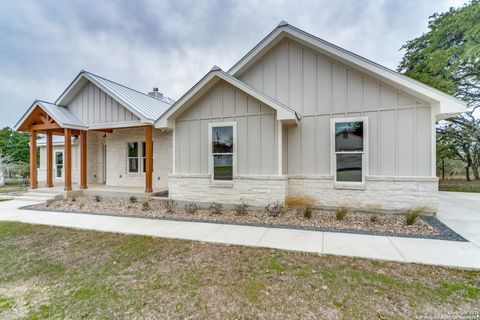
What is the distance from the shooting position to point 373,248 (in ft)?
15.2

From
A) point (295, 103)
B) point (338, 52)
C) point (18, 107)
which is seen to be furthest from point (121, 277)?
point (18, 107)

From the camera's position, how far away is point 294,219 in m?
6.86

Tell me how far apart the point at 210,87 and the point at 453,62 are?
14609 millimetres

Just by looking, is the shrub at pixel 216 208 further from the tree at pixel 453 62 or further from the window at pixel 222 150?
the tree at pixel 453 62

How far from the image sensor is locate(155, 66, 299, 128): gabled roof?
7133mm

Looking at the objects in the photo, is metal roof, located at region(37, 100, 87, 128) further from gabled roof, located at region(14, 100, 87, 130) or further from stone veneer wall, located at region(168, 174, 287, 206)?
stone veneer wall, located at region(168, 174, 287, 206)

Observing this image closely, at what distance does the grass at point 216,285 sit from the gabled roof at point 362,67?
16.5 feet

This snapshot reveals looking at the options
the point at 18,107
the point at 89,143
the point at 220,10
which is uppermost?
the point at 220,10

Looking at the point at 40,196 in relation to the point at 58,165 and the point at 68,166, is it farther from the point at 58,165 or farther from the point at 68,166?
the point at 58,165

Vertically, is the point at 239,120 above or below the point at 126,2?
below

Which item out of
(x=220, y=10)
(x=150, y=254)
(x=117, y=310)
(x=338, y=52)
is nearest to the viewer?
(x=117, y=310)

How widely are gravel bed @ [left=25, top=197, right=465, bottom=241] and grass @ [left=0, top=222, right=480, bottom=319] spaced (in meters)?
1.92

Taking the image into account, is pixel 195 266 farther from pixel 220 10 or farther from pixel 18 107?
pixel 18 107

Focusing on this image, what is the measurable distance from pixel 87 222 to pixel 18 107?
120 feet
